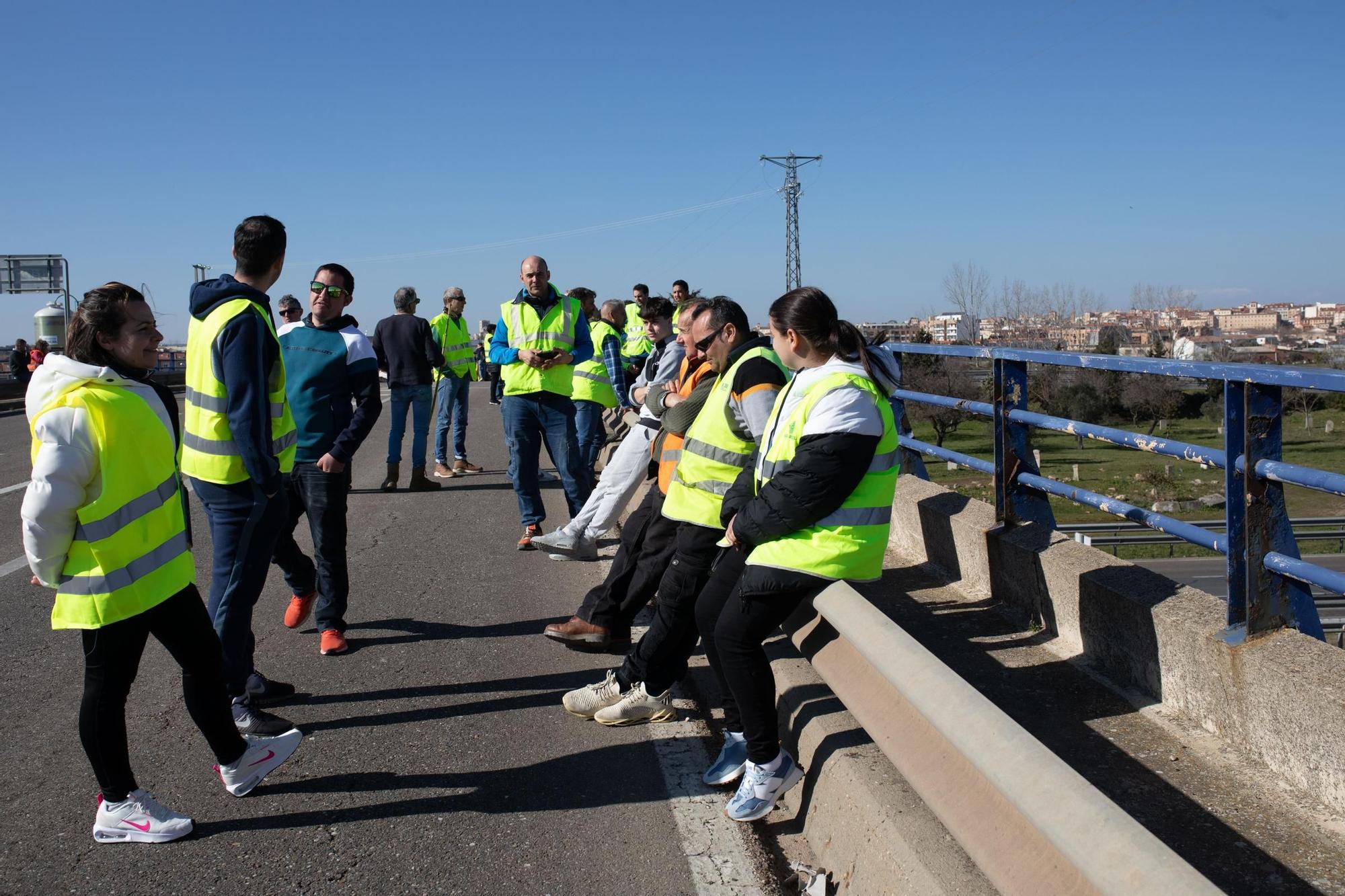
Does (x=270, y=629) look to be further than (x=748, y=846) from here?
Yes

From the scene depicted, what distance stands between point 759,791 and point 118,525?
2.26 m

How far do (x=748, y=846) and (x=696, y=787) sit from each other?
0.50m

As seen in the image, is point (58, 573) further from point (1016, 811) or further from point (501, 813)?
point (1016, 811)

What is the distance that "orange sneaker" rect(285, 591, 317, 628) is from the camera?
5.98 m

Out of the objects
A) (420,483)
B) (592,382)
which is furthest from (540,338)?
(420,483)

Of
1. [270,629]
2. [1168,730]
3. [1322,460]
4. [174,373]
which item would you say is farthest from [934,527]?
[1322,460]

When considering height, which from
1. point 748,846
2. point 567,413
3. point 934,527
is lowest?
point 748,846

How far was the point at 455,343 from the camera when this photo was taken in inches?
513

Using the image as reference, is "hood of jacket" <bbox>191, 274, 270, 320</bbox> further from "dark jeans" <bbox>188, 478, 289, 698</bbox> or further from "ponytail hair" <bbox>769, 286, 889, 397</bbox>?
"ponytail hair" <bbox>769, 286, 889, 397</bbox>

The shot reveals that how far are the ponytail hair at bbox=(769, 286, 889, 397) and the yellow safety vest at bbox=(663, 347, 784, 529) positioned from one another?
60cm

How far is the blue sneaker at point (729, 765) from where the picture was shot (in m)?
3.97

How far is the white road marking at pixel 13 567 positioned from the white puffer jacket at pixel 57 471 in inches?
188

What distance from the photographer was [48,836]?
3.62 metres

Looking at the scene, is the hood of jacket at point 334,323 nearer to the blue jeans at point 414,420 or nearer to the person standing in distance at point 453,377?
the blue jeans at point 414,420
